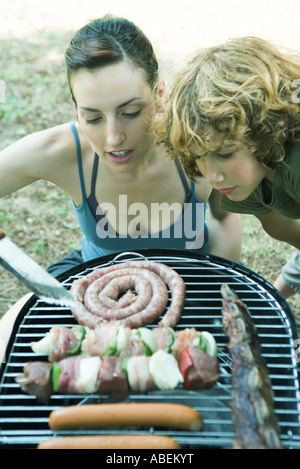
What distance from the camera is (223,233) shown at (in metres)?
3.33

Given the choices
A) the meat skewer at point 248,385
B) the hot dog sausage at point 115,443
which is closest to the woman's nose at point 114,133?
the meat skewer at point 248,385

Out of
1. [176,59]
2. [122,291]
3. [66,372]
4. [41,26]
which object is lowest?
[66,372]

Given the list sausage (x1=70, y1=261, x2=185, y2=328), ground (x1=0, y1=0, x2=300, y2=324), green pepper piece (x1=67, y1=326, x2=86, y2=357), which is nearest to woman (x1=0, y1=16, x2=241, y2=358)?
sausage (x1=70, y1=261, x2=185, y2=328)

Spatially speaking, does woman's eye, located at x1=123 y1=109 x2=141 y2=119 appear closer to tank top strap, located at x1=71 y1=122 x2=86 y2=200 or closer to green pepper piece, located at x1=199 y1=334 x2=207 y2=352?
tank top strap, located at x1=71 y1=122 x2=86 y2=200

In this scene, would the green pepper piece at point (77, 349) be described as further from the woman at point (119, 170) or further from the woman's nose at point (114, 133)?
the woman's nose at point (114, 133)

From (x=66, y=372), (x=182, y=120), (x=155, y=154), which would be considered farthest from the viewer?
(x=155, y=154)

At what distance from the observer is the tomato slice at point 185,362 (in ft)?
6.20

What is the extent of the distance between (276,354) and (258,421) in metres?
0.43

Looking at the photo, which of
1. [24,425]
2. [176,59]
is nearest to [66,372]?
[24,425]

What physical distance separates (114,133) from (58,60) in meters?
5.62

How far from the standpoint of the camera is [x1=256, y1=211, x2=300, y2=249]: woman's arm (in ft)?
10.2

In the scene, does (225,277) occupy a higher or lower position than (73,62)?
lower
